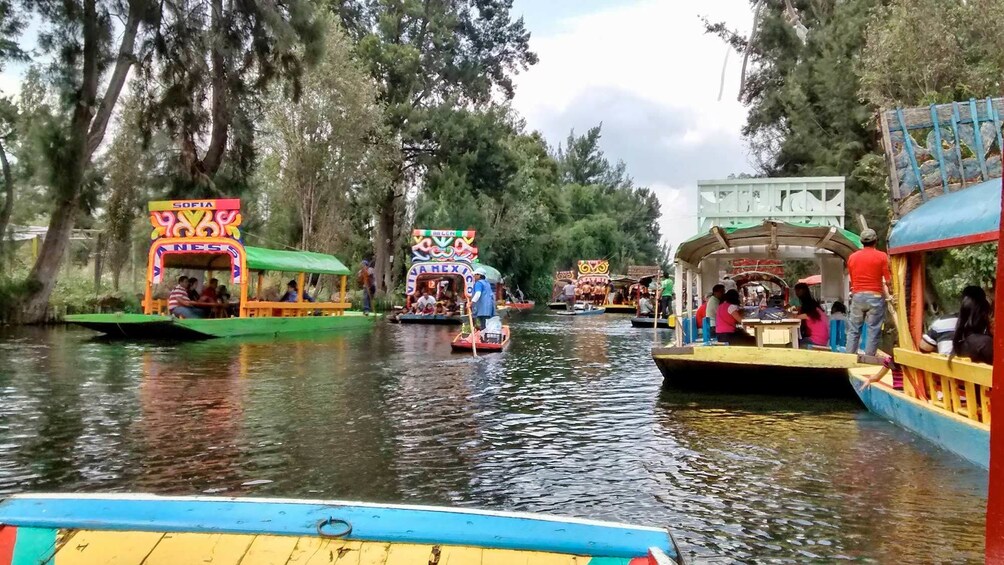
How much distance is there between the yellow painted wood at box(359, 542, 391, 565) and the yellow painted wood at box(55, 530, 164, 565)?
34.3 inches

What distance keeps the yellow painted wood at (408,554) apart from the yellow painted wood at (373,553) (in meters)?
0.02

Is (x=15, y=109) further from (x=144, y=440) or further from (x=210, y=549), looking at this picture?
(x=210, y=549)

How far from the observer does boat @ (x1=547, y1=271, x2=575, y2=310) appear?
49688 mm

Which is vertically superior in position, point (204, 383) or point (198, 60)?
point (198, 60)

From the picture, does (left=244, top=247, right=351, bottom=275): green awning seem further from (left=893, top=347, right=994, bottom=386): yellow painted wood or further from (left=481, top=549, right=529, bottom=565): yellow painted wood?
(left=481, top=549, right=529, bottom=565): yellow painted wood

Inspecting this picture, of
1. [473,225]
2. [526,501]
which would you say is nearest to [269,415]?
[526,501]

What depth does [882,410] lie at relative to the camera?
983cm

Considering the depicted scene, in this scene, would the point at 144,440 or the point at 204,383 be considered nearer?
the point at 144,440

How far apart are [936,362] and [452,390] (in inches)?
260

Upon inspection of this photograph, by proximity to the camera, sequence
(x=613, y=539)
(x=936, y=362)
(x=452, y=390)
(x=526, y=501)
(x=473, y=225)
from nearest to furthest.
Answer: (x=613, y=539), (x=526, y=501), (x=936, y=362), (x=452, y=390), (x=473, y=225)

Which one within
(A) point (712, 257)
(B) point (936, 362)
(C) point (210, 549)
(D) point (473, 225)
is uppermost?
(D) point (473, 225)

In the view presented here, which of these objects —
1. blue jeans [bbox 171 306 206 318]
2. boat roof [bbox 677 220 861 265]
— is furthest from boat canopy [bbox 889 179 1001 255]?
blue jeans [bbox 171 306 206 318]

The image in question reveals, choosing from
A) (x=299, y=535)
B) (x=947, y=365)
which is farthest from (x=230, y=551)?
(x=947, y=365)

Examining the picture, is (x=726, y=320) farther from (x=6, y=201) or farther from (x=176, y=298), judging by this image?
(x=6, y=201)
